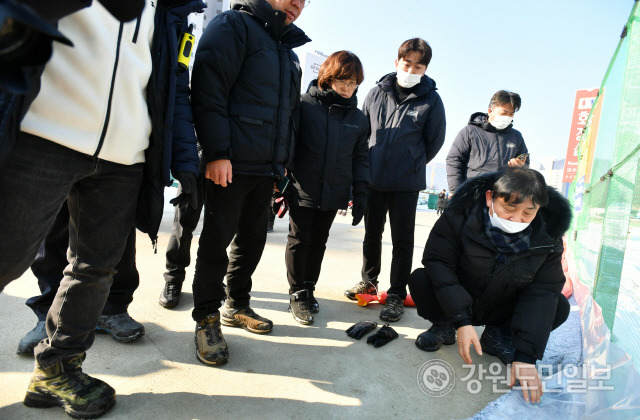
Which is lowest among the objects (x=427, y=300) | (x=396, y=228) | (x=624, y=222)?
(x=427, y=300)

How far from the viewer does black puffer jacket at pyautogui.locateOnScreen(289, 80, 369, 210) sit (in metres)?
2.30

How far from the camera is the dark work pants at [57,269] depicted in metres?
1.69

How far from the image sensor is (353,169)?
8.19 feet

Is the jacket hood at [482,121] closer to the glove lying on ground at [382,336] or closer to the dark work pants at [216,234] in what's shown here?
the glove lying on ground at [382,336]

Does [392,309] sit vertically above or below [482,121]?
below

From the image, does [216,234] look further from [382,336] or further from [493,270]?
[493,270]

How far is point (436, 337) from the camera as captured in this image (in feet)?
6.95

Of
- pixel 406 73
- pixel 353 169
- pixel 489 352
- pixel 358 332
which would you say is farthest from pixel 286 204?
pixel 489 352

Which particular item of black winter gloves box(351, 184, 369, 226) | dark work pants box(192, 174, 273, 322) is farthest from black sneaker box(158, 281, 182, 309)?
black winter gloves box(351, 184, 369, 226)

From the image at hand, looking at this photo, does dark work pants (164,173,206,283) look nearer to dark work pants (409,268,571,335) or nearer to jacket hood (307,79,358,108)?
jacket hood (307,79,358,108)

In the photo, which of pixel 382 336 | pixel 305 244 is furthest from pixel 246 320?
pixel 382 336

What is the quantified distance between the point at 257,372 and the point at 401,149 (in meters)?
1.69

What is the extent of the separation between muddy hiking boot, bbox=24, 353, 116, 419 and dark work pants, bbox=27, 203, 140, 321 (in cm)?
47

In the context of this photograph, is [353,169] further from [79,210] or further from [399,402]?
[79,210]
